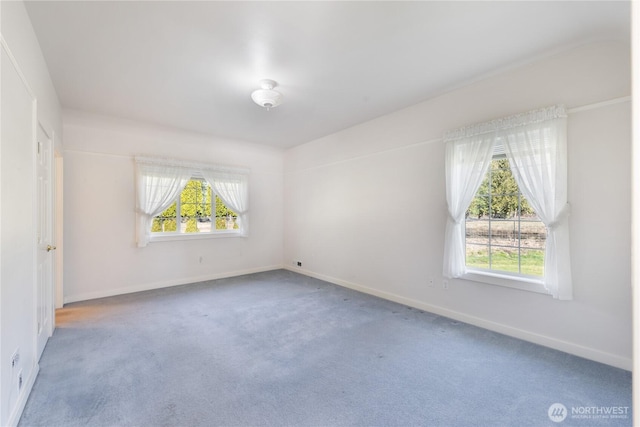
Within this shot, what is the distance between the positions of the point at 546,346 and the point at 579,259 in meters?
0.90

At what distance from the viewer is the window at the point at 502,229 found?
288cm

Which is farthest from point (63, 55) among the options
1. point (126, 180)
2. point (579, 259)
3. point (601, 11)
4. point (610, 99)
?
point (579, 259)

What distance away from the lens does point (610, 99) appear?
7.73 ft

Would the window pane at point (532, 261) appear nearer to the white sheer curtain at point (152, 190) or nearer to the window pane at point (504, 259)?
the window pane at point (504, 259)

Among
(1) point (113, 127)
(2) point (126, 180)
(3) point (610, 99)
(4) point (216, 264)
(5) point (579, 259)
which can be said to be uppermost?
(1) point (113, 127)

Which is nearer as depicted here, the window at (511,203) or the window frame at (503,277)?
the window at (511,203)

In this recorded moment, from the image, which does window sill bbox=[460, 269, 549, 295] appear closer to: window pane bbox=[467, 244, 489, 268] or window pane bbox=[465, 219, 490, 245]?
window pane bbox=[467, 244, 489, 268]

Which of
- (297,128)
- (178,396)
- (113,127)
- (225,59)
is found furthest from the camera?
(297,128)

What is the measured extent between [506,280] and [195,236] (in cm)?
488

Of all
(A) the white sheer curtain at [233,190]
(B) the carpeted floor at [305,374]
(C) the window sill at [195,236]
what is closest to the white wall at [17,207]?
(B) the carpeted floor at [305,374]

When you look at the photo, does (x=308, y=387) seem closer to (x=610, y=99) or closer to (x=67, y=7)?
(x=67, y=7)

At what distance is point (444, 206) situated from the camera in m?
3.45

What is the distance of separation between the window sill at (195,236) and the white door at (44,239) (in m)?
1.65

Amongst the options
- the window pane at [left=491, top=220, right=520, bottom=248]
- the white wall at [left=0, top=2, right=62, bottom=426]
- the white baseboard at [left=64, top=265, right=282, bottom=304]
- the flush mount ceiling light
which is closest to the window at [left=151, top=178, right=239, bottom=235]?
the white baseboard at [left=64, top=265, right=282, bottom=304]
